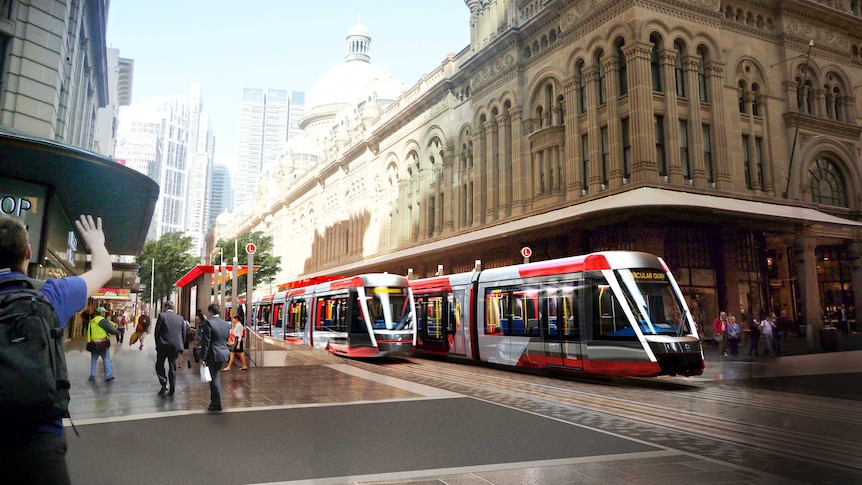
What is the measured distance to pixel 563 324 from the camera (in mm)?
15906

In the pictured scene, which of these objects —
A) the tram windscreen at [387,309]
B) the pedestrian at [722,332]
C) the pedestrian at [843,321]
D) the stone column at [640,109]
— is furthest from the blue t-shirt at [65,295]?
the pedestrian at [843,321]

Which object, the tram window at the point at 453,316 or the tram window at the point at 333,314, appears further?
the tram window at the point at 333,314

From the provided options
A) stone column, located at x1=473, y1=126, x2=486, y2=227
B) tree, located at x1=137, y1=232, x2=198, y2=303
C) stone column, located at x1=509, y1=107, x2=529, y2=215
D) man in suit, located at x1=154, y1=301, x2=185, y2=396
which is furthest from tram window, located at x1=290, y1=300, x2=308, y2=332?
tree, located at x1=137, y1=232, x2=198, y2=303

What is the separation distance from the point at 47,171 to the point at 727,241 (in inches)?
951

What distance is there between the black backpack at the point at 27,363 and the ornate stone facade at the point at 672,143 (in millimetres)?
19924

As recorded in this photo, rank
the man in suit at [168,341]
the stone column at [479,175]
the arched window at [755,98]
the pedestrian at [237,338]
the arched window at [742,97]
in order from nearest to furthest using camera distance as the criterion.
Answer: the man in suit at [168,341]
the pedestrian at [237,338]
the arched window at [742,97]
the arched window at [755,98]
the stone column at [479,175]

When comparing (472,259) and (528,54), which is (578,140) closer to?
(528,54)

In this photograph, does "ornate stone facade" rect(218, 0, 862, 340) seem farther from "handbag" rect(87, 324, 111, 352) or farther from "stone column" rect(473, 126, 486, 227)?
"handbag" rect(87, 324, 111, 352)

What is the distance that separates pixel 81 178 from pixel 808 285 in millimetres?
29999

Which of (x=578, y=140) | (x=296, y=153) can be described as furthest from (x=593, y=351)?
(x=296, y=153)

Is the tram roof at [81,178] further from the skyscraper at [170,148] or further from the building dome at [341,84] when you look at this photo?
the building dome at [341,84]

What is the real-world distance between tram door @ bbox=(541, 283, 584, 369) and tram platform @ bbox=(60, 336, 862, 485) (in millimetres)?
4439

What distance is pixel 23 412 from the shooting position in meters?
2.51

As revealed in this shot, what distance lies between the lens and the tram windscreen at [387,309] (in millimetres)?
21016
